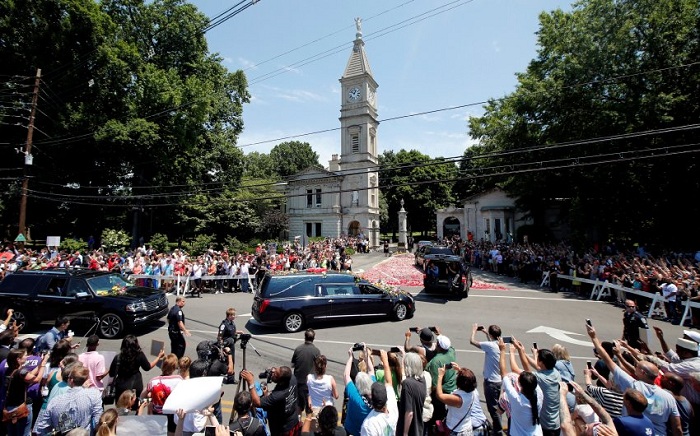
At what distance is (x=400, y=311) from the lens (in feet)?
39.6

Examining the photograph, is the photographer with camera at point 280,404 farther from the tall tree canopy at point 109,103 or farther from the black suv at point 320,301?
the tall tree canopy at point 109,103

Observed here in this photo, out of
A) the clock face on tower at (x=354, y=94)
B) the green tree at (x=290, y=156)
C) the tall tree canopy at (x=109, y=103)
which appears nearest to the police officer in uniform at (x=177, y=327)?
the tall tree canopy at (x=109, y=103)

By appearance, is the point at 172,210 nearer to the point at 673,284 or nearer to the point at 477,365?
the point at 477,365

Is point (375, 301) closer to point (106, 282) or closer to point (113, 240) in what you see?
point (106, 282)

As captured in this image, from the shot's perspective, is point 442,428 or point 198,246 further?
point 198,246

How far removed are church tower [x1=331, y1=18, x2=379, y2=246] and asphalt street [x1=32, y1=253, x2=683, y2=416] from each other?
33886mm

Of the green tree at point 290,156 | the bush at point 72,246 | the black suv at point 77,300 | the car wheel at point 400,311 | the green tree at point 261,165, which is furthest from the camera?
the green tree at point 290,156

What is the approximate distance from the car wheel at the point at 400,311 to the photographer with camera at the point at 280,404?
26.2ft

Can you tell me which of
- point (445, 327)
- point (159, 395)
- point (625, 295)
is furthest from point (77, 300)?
point (625, 295)

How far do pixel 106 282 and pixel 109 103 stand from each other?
25.9m

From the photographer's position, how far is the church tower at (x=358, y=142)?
50.0m

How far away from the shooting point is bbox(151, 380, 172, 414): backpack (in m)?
4.39

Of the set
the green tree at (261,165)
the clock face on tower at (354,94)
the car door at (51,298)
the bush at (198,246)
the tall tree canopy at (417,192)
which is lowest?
the car door at (51,298)

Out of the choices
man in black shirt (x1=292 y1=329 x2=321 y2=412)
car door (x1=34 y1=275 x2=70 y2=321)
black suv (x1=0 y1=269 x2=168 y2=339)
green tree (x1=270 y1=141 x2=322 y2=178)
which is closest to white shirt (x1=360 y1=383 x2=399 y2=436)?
man in black shirt (x1=292 y1=329 x2=321 y2=412)
